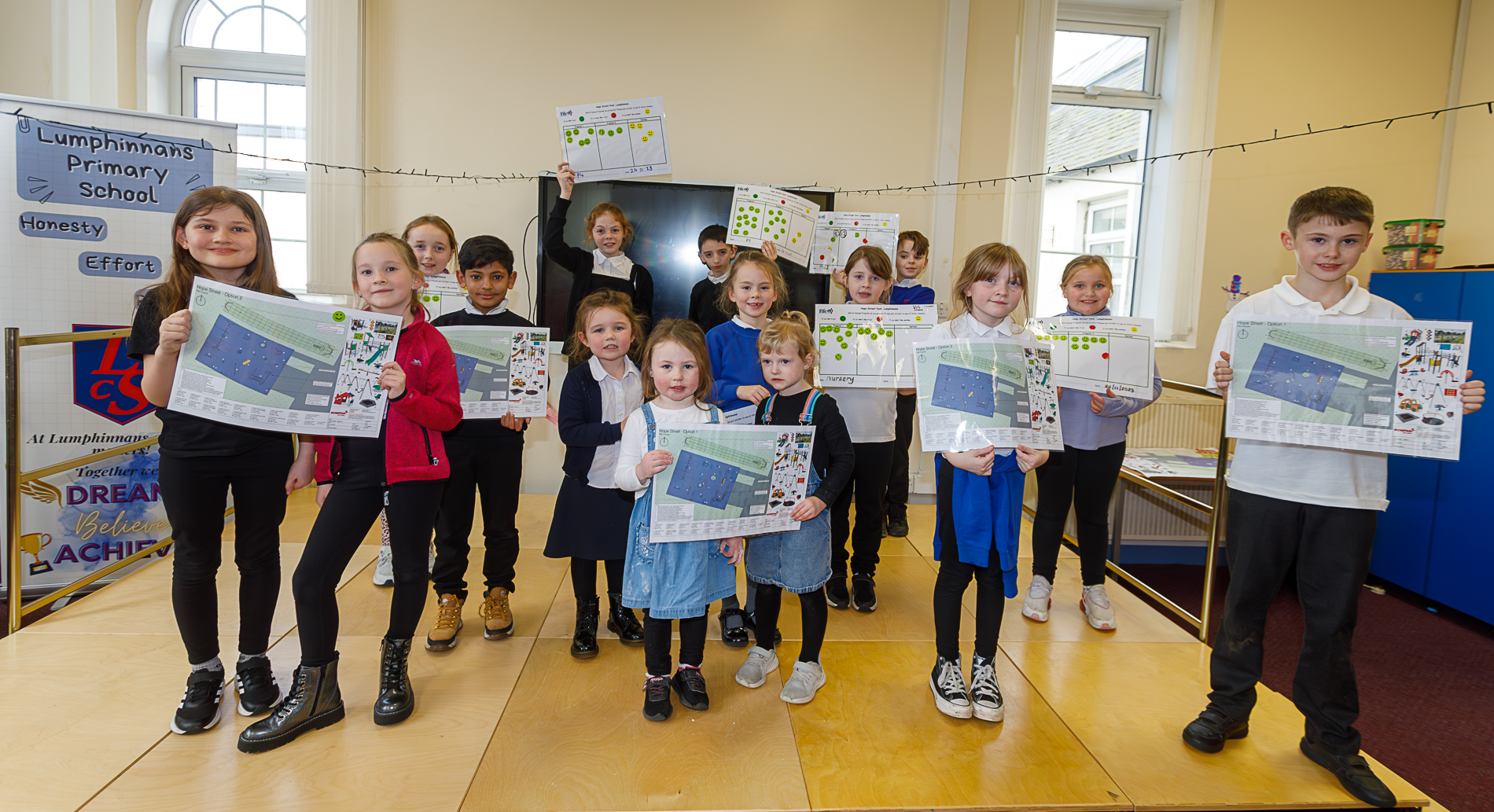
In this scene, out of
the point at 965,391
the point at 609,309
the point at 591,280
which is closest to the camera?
the point at 965,391

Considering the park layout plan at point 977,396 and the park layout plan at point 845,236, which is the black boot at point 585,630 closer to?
the park layout plan at point 977,396

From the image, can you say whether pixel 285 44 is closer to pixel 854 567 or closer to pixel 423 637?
pixel 423 637

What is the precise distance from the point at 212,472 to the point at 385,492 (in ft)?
1.24

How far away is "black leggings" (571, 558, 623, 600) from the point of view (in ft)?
7.67

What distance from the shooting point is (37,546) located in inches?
110

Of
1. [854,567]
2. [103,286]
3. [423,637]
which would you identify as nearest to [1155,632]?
[854,567]

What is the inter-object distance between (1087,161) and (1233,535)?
141 inches

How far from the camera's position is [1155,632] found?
2707 millimetres

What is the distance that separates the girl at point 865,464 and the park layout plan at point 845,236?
1.83 feet

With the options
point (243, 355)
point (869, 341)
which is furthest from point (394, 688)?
point (869, 341)

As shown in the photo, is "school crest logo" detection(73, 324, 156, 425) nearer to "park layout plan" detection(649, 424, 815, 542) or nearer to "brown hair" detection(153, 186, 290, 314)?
"brown hair" detection(153, 186, 290, 314)

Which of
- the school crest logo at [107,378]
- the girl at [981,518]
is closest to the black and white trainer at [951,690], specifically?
the girl at [981,518]

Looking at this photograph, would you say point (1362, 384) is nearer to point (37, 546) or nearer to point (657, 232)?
point (657, 232)

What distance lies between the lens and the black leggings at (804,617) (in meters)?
2.07
